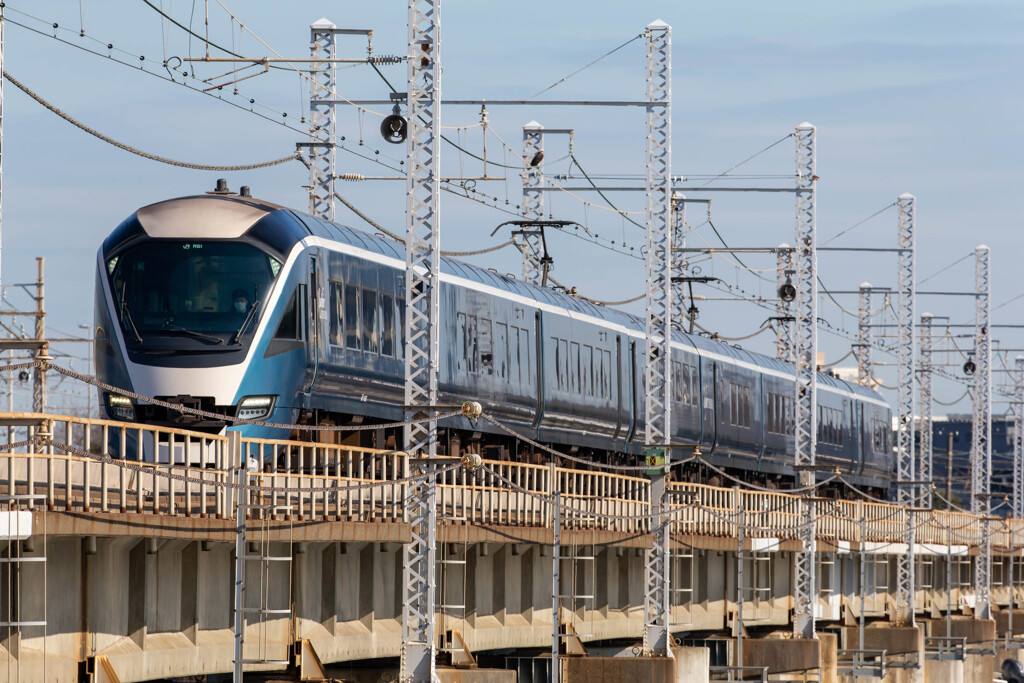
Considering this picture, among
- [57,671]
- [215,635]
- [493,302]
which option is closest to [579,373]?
[493,302]

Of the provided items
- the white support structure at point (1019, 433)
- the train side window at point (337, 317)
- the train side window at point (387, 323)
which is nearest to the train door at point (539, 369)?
the train side window at point (387, 323)

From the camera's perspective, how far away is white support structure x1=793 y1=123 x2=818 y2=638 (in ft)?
127

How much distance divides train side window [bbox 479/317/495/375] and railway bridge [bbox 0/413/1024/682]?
9.35 feet

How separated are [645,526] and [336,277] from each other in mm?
9481

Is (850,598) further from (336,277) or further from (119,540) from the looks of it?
(119,540)

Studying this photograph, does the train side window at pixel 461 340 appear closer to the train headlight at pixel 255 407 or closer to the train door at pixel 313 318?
the train door at pixel 313 318

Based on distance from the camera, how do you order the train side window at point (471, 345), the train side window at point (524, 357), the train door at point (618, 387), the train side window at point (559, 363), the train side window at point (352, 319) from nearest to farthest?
the train side window at point (352, 319) → the train side window at point (471, 345) → the train side window at point (524, 357) → the train side window at point (559, 363) → the train door at point (618, 387)

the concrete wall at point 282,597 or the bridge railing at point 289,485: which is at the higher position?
the bridge railing at point 289,485

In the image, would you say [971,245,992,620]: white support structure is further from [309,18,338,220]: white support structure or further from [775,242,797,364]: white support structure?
[309,18,338,220]: white support structure

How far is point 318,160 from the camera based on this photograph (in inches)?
1362

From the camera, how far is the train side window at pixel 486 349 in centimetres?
3303

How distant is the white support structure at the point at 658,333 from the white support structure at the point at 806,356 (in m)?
7.30

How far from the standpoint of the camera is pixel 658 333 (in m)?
31.4

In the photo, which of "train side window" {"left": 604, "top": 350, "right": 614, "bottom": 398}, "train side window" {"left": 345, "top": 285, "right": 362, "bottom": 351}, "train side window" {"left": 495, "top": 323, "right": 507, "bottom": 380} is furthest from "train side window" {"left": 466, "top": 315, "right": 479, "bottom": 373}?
"train side window" {"left": 604, "top": 350, "right": 614, "bottom": 398}
